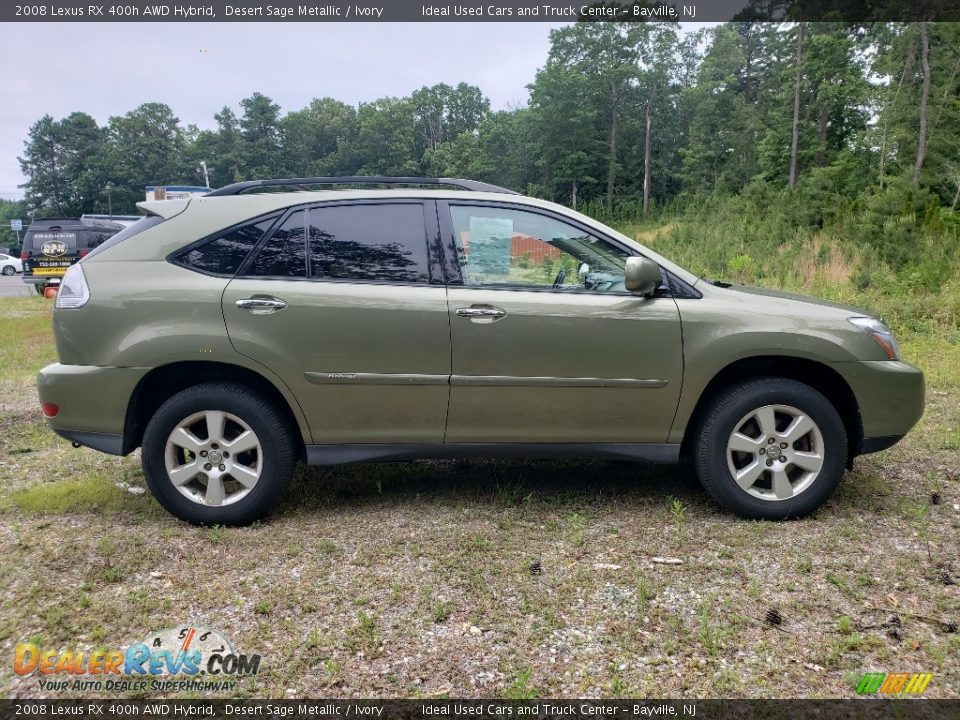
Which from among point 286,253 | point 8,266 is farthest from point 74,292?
point 8,266

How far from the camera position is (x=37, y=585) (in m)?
3.01

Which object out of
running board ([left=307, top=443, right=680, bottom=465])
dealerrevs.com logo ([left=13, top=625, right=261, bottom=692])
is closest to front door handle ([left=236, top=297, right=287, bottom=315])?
running board ([left=307, top=443, right=680, bottom=465])

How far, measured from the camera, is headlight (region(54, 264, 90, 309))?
357cm

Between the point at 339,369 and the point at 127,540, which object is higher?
the point at 339,369

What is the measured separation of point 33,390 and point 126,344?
13.8 ft

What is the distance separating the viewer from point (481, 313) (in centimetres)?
362

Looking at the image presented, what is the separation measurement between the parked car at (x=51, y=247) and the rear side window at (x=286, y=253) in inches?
680

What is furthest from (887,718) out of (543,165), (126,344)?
(543,165)

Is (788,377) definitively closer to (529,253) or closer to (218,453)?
(529,253)

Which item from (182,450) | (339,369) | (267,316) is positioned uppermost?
(267,316)

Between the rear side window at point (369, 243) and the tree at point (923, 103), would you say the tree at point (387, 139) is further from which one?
the rear side window at point (369, 243)

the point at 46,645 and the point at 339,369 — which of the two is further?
the point at 339,369

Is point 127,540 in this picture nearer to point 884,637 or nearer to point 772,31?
point 884,637

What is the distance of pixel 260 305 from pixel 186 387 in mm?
631
